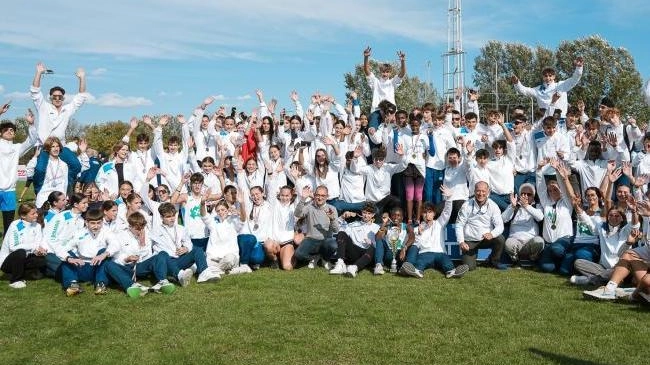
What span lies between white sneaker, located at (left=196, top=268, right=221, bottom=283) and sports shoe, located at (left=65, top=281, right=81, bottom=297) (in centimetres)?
169

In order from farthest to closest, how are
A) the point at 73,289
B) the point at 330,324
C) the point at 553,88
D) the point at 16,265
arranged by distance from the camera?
1. the point at 553,88
2. the point at 16,265
3. the point at 73,289
4. the point at 330,324

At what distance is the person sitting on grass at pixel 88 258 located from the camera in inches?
314

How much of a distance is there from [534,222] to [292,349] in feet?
19.1

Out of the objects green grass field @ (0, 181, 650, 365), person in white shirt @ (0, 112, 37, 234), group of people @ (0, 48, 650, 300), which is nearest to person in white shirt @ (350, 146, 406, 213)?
group of people @ (0, 48, 650, 300)

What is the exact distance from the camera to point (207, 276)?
8484mm

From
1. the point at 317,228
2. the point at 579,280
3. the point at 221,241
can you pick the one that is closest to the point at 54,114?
the point at 221,241

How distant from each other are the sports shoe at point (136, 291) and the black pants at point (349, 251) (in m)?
3.24

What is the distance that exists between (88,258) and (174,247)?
4.16ft

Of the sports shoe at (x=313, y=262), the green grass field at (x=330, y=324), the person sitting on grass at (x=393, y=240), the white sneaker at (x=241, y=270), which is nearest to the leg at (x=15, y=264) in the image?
the green grass field at (x=330, y=324)

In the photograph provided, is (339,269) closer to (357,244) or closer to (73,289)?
(357,244)

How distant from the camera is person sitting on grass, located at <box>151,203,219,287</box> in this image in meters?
8.54

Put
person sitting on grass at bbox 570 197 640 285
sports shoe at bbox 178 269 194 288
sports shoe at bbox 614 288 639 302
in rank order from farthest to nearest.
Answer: sports shoe at bbox 178 269 194 288 < person sitting on grass at bbox 570 197 640 285 < sports shoe at bbox 614 288 639 302

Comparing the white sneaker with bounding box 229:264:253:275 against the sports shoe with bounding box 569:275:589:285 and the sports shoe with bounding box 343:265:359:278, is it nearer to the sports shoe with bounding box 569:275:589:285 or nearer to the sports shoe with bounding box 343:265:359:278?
the sports shoe with bounding box 343:265:359:278

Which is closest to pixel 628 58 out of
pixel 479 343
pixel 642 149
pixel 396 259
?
pixel 642 149
